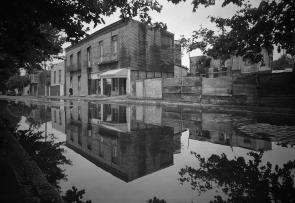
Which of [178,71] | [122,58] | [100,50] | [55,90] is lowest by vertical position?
[55,90]

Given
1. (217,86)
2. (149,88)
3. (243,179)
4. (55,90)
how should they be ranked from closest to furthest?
(243,179), (217,86), (149,88), (55,90)

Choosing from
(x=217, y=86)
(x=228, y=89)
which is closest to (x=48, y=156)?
(x=228, y=89)

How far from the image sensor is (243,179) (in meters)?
3.01

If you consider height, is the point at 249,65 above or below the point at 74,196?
above

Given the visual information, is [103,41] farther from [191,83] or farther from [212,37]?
[212,37]

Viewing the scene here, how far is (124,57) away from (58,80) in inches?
977

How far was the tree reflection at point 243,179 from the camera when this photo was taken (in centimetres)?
255

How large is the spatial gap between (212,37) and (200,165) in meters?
7.23

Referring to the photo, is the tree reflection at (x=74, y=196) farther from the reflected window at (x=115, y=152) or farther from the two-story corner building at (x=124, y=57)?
the two-story corner building at (x=124, y=57)

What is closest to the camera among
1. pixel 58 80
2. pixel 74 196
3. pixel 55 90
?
pixel 74 196

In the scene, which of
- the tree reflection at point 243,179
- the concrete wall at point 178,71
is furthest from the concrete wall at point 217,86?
the concrete wall at point 178,71

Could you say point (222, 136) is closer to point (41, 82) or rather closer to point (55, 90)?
point (55, 90)

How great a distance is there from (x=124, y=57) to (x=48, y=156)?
2436 centimetres

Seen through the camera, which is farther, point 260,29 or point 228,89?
point 228,89
